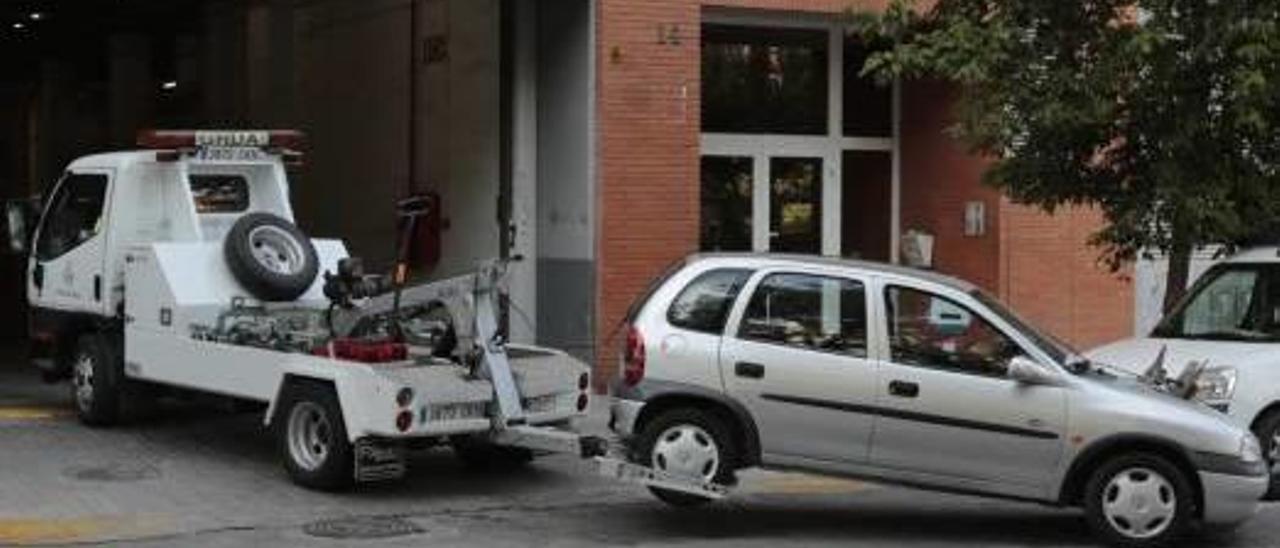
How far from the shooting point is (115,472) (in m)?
11.9

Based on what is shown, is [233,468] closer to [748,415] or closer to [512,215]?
[748,415]

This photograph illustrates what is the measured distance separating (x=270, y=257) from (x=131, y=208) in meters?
1.37

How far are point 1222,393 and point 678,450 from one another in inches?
155

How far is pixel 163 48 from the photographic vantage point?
33656 mm

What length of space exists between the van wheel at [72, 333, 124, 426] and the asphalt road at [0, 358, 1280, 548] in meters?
0.51

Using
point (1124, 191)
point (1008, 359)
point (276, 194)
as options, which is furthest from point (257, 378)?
point (1124, 191)

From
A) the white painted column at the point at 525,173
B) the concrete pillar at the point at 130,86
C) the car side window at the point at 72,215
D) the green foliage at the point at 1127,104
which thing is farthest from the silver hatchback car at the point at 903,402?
the concrete pillar at the point at 130,86

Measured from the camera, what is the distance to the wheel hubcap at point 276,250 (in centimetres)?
1329

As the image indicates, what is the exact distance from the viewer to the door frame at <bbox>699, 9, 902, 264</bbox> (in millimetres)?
18797

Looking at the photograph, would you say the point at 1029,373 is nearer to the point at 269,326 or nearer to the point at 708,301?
the point at 708,301

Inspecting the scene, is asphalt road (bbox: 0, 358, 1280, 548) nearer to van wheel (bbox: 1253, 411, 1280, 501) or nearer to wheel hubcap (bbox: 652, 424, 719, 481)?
van wheel (bbox: 1253, 411, 1280, 501)

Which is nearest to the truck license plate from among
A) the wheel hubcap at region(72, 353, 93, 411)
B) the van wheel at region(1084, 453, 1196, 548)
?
the van wheel at region(1084, 453, 1196, 548)

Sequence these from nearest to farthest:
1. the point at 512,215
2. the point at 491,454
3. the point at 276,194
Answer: the point at 491,454 < the point at 276,194 < the point at 512,215

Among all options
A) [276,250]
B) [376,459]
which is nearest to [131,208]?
[276,250]
